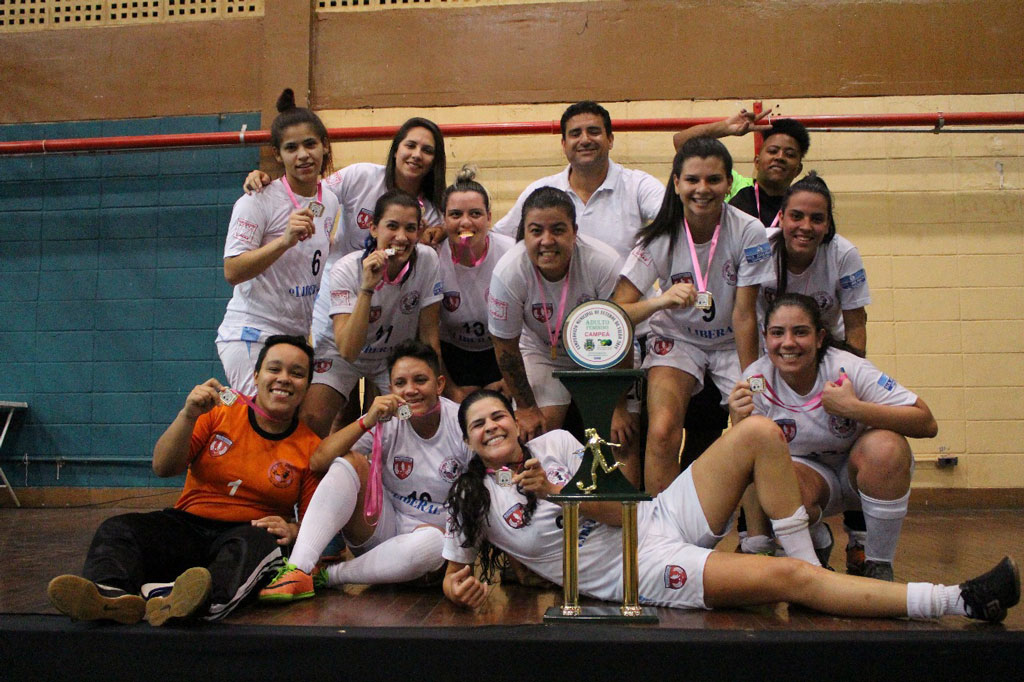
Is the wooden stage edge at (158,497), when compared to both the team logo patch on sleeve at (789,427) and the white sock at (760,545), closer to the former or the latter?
the team logo patch on sleeve at (789,427)

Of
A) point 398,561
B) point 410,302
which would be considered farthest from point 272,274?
point 398,561

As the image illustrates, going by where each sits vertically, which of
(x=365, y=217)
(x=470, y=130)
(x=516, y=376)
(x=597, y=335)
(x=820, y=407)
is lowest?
(x=820, y=407)

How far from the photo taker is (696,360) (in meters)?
3.39

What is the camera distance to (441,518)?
300 centimetres

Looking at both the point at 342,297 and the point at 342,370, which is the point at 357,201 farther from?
the point at 342,370

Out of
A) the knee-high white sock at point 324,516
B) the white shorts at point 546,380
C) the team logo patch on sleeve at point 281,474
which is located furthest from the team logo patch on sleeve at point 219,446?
the white shorts at point 546,380

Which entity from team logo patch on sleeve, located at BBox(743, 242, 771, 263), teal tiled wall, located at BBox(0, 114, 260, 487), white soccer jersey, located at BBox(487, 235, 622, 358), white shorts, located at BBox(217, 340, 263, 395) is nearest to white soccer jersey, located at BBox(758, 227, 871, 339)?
team logo patch on sleeve, located at BBox(743, 242, 771, 263)

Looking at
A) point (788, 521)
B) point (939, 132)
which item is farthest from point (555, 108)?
point (788, 521)

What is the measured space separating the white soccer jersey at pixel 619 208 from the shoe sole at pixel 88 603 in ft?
7.49

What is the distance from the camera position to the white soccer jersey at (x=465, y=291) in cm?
366

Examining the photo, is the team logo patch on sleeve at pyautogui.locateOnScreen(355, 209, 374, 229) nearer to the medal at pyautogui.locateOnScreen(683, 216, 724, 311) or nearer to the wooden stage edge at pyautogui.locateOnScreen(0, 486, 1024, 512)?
the medal at pyautogui.locateOnScreen(683, 216, 724, 311)

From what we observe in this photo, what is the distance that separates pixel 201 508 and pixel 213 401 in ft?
1.44

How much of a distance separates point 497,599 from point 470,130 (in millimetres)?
3675

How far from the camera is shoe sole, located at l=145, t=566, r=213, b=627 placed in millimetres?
2195
